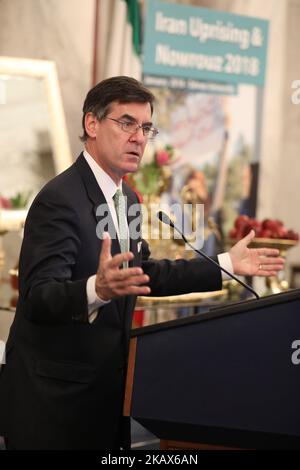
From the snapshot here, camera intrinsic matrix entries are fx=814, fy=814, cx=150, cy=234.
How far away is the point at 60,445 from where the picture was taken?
217 centimetres

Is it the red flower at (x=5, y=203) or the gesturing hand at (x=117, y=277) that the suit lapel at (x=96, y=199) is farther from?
the red flower at (x=5, y=203)

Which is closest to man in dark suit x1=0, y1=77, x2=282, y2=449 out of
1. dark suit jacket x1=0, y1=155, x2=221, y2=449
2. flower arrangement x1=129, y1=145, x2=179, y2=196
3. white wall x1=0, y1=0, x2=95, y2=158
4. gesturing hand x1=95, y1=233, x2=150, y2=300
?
dark suit jacket x1=0, y1=155, x2=221, y2=449

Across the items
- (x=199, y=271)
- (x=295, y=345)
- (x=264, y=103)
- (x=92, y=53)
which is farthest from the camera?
(x=264, y=103)

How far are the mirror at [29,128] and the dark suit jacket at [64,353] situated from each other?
2.68 metres

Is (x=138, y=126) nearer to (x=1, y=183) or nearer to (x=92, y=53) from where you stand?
(x=1, y=183)

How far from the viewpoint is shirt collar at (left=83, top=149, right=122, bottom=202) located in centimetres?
234

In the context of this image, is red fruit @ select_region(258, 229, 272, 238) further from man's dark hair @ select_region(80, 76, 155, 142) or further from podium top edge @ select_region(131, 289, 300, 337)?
podium top edge @ select_region(131, 289, 300, 337)

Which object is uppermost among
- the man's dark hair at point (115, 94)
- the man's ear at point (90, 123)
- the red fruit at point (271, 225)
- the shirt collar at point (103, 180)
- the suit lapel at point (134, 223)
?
the man's dark hair at point (115, 94)

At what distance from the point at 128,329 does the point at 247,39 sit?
13.5ft

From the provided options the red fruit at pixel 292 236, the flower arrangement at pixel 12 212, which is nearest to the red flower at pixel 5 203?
the flower arrangement at pixel 12 212

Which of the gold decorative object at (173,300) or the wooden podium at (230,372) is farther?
the gold decorative object at (173,300)

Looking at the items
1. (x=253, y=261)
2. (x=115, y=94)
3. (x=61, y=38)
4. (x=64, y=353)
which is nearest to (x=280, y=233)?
(x=61, y=38)

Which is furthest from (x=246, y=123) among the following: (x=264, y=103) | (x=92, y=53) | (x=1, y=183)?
(x=1, y=183)

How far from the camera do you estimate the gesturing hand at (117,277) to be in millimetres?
1812
